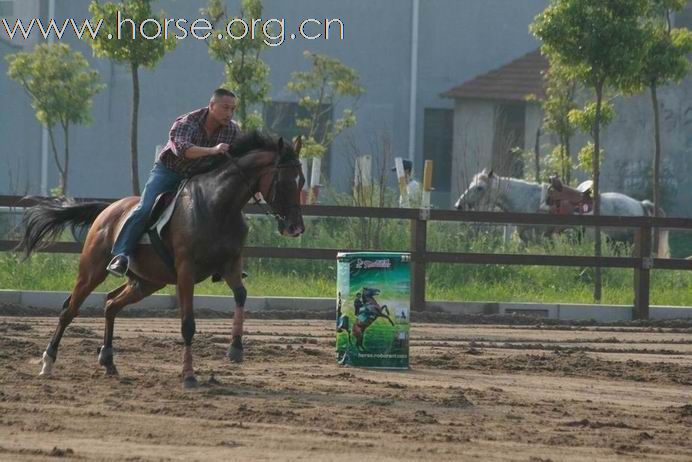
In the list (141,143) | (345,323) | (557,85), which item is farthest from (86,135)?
(345,323)

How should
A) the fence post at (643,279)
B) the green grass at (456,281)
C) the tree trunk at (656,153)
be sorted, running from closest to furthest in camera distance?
the fence post at (643,279) → the green grass at (456,281) → the tree trunk at (656,153)

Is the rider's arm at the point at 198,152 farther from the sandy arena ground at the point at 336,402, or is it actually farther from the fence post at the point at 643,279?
the fence post at the point at 643,279

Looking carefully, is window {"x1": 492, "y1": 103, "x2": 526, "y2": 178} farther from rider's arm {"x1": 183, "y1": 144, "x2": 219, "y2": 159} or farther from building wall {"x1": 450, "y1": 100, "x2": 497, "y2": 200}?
rider's arm {"x1": 183, "y1": 144, "x2": 219, "y2": 159}

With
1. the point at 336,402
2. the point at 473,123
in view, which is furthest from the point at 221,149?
the point at 473,123

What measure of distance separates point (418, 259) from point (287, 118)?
2144 cm

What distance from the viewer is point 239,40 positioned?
2547cm

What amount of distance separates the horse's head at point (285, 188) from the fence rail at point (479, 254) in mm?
7892

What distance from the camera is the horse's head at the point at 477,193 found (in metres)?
26.2

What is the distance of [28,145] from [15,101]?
4.07ft

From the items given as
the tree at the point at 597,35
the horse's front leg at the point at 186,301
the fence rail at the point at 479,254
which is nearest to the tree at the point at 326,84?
the tree at the point at 597,35

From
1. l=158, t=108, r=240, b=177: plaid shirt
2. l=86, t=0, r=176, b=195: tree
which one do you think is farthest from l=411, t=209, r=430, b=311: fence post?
l=158, t=108, r=240, b=177: plaid shirt

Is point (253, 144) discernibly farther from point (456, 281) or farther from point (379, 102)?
point (379, 102)

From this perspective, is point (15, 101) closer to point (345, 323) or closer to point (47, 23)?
point (47, 23)

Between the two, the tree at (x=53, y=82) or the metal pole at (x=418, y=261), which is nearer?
the metal pole at (x=418, y=261)
